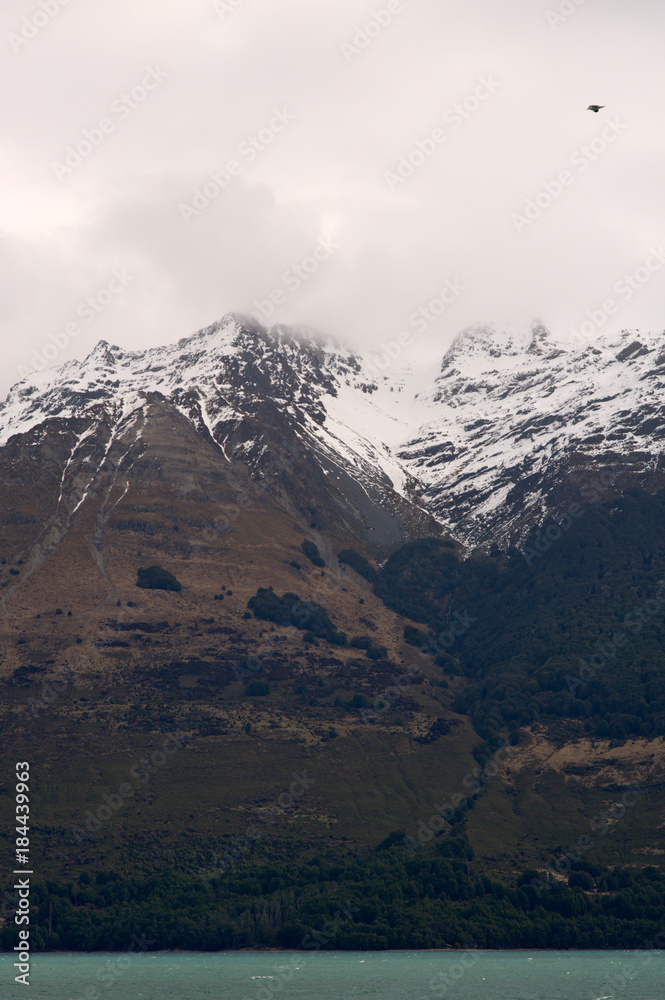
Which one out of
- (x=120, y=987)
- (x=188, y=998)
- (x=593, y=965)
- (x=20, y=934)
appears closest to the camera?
(x=188, y=998)

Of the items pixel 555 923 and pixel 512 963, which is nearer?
pixel 512 963

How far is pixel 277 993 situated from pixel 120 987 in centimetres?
2464

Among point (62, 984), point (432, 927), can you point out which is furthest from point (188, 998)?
point (432, 927)

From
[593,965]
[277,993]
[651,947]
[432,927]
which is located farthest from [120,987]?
[651,947]

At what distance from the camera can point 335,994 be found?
15800cm

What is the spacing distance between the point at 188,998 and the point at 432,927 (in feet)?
191

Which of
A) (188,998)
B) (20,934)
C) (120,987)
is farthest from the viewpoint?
(20,934)

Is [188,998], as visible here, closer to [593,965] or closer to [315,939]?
[315,939]

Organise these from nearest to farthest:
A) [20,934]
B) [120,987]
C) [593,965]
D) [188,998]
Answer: [188,998], [120,987], [593,965], [20,934]

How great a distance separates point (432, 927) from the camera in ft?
652

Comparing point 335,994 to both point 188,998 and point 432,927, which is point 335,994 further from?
point 432,927

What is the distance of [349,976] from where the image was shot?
175m

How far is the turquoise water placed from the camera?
518 ft

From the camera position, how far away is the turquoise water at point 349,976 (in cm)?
15775
